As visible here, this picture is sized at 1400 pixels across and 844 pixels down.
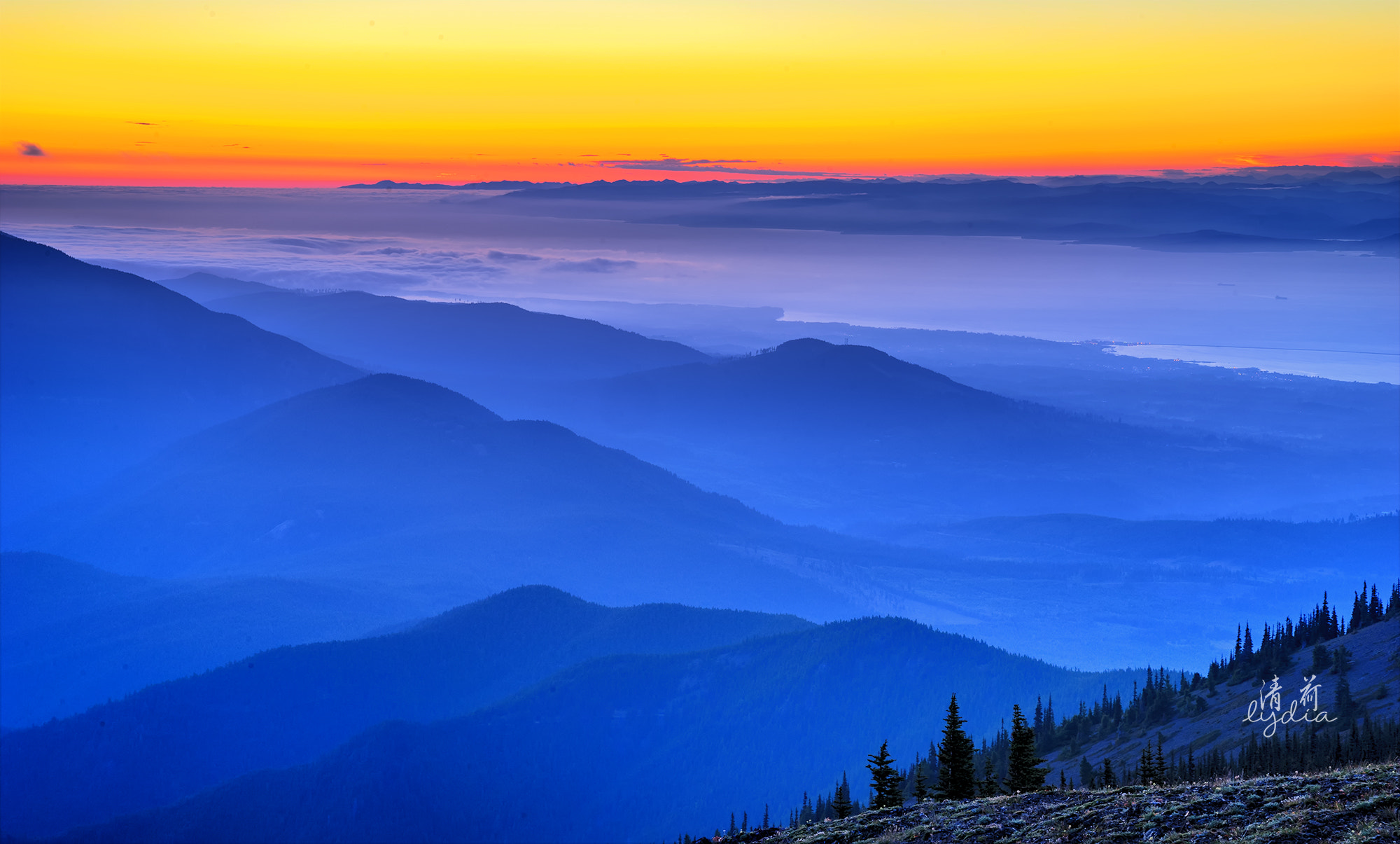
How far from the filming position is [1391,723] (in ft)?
269

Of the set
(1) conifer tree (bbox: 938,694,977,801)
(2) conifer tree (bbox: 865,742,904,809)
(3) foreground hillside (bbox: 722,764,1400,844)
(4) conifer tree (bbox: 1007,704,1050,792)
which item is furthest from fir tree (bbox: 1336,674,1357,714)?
(3) foreground hillside (bbox: 722,764,1400,844)

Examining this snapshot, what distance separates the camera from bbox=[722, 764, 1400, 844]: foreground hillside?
3075cm

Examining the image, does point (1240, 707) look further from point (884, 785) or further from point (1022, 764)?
point (884, 785)

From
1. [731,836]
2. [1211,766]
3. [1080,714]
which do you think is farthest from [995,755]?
[731,836]

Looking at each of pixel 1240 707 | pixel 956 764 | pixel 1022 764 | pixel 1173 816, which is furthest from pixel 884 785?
pixel 1240 707

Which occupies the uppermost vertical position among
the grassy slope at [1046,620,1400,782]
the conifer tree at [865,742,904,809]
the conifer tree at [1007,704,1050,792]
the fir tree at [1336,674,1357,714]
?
the conifer tree at [1007,704,1050,792]

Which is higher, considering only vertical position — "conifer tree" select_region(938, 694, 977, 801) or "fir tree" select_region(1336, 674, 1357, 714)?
"conifer tree" select_region(938, 694, 977, 801)

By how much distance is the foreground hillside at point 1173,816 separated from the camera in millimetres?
30750

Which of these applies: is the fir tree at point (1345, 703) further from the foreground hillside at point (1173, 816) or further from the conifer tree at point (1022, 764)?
the foreground hillside at point (1173, 816)

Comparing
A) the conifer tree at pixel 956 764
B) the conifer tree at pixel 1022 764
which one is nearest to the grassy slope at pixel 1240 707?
the conifer tree at pixel 956 764

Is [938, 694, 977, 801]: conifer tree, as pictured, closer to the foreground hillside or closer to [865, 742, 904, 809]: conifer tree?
[865, 742, 904, 809]: conifer tree

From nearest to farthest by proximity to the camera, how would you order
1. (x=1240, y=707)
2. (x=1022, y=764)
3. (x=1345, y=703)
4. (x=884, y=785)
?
(x=1022, y=764) → (x=884, y=785) → (x=1345, y=703) → (x=1240, y=707)

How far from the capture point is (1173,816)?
34938 mm

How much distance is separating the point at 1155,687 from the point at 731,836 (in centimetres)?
11343
